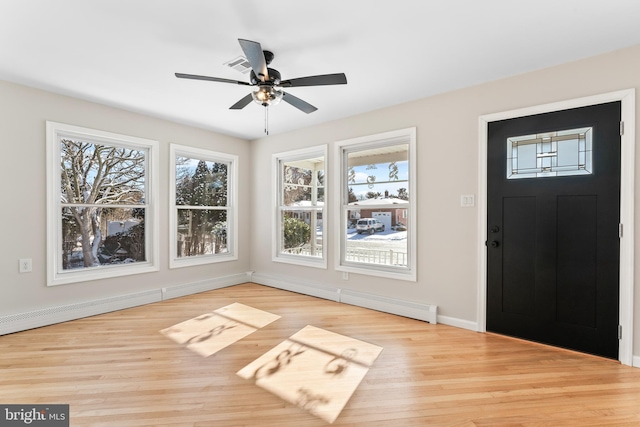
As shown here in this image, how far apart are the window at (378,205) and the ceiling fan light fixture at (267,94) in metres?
1.78

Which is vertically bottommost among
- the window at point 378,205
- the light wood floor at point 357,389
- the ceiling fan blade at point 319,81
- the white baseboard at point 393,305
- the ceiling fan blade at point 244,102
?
the light wood floor at point 357,389

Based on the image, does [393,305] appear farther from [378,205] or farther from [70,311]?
[70,311]

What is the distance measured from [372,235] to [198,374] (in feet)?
8.64

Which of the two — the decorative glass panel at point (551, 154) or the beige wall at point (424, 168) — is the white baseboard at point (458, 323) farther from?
the decorative glass panel at point (551, 154)

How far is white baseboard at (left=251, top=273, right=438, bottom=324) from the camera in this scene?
3516 millimetres

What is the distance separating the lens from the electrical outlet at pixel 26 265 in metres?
3.19

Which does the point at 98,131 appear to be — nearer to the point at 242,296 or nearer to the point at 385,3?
the point at 242,296

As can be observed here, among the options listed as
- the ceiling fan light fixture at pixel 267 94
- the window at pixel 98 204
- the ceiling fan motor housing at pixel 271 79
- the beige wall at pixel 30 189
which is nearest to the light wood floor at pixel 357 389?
the beige wall at pixel 30 189

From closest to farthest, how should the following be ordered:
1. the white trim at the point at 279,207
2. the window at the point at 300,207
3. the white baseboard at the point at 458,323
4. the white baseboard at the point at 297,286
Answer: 1. the white baseboard at the point at 458,323
2. the white baseboard at the point at 297,286
3. the white trim at the point at 279,207
4. the window at the point at 300,207

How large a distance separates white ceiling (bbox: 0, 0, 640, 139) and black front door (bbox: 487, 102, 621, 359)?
664 mm

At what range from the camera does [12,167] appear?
314cm

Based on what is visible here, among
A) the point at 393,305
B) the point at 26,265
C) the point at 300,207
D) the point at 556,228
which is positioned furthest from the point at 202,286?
the point at 556,228

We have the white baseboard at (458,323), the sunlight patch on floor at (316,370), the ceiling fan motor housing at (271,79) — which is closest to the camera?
the sunlight patch on floor at (316,370)

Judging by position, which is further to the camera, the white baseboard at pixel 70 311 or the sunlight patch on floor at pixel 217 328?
the white baseboard at pixel 70 311
